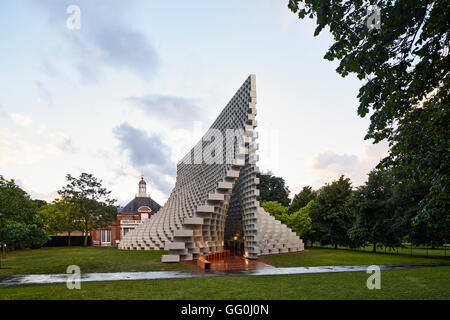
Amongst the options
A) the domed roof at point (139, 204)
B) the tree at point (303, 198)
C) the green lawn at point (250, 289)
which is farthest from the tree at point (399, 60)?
the domed roof at point (139, 204)

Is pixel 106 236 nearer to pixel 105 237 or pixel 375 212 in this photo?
pixel 105 237

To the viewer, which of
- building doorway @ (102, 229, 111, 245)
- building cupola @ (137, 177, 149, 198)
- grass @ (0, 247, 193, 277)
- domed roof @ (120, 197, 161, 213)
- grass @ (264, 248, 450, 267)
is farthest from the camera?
building cupola @ (137, 177, 149, 198)

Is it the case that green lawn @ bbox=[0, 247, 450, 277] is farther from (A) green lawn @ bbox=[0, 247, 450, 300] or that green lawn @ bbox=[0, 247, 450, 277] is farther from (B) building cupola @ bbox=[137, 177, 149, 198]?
(B) building cupola @ bbox=[137, 177, 149, 198]

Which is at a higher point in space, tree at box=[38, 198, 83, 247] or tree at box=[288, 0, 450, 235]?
tree at box=[288, 0, 450, 235]

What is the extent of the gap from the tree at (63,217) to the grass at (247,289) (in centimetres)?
4034

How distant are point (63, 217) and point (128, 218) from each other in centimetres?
1484

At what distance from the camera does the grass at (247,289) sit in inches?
399

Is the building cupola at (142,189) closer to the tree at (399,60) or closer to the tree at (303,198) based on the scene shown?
the tree at (303,198)

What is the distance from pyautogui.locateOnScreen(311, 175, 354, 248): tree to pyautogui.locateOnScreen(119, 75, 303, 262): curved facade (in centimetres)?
1038

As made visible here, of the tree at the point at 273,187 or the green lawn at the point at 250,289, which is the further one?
the tree at the point at 273,187

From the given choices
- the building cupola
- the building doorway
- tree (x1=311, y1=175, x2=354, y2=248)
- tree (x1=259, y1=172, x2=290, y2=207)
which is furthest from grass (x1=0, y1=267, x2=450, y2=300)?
the building cupola

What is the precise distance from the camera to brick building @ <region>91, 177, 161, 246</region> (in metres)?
58.5
